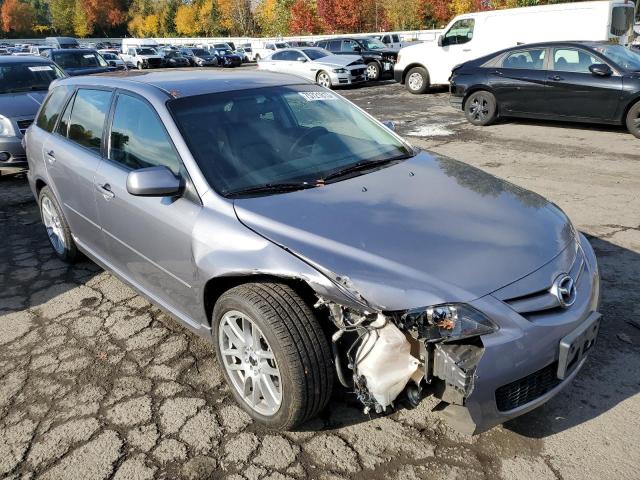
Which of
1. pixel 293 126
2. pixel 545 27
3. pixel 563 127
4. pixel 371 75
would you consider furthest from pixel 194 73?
pixel 371 75

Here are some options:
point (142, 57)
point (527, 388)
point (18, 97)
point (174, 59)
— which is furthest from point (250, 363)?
point (142, 57)

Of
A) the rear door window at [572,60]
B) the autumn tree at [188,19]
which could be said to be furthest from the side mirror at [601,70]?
the autumn tree at [188,19]

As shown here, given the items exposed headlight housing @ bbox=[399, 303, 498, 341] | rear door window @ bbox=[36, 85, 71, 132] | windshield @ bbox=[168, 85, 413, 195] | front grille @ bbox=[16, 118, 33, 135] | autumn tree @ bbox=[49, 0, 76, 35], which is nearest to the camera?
exposed headlight housing @ bbox=[399, 303, 498, 341]

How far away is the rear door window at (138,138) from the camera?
125 inches

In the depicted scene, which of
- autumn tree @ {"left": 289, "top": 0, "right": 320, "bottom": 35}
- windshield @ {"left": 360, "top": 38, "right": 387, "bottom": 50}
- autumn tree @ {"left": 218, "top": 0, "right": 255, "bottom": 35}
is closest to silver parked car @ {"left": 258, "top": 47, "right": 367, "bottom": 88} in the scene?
windshield @ {"left": 360, "top": 38, "right": 387, "bottom": 50}

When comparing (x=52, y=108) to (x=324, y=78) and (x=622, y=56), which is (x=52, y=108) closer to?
(x=622, y=56)

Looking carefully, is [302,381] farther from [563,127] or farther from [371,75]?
[371,75]

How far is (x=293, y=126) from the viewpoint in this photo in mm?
3533

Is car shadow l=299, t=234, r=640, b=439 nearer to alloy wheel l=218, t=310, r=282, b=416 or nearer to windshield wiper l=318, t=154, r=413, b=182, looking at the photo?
alloy wheel l=218, t=310, r=282, b=416

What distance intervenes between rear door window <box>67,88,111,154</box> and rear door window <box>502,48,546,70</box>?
8.36 m

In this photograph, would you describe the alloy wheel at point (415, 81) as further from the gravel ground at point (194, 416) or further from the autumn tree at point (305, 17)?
the autumn tree at point (305, 17)

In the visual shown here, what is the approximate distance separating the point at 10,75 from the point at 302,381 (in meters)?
8.66

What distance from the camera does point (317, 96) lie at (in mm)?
3912

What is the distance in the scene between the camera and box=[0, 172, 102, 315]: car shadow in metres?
4.34
